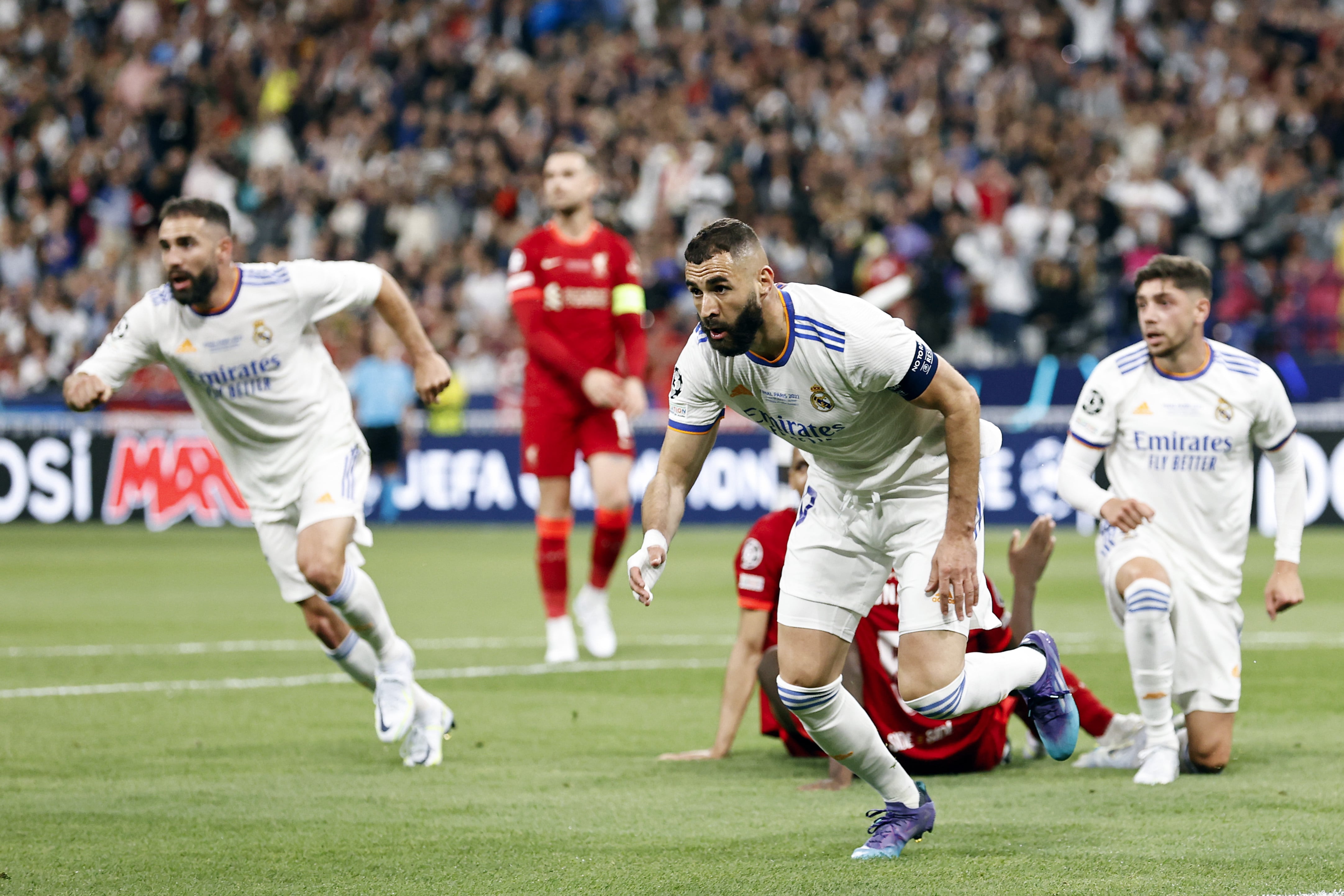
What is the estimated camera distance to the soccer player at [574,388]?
32.5ft

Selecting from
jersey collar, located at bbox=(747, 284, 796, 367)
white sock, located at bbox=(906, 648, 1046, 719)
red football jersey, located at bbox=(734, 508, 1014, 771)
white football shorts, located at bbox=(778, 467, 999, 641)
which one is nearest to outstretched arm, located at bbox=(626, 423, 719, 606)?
jersey collar, located at bbox=(747, 284, 796, 367)

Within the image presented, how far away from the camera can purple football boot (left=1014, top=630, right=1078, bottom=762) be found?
17.2 ft

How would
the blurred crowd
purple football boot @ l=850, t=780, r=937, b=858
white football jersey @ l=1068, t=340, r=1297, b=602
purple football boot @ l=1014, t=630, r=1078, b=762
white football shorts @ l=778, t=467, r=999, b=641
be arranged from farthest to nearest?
the blurred crowd < white football jersey @ l=1068, t=340, r=1297, b=602 < purple football boot @ l=1014, t=630, r=1078, b=762 < white football shorts @ l=778, t=467, r=999, b=641 < purple football boot @ l=850, t=780, r=937, b=858

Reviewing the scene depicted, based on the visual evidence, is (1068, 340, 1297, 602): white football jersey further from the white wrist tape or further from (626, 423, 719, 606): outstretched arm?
the white wrist tape

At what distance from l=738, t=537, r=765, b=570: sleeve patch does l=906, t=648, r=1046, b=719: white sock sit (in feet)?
4.98

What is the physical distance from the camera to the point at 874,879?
463 centimetres

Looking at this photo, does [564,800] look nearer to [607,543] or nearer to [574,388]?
[607,543]

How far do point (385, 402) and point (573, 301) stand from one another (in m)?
10.5

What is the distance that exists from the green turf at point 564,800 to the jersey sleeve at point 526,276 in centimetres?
215

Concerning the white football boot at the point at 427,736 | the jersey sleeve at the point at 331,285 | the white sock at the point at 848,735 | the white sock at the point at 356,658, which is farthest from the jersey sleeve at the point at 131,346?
the white sock at the point at 848,735

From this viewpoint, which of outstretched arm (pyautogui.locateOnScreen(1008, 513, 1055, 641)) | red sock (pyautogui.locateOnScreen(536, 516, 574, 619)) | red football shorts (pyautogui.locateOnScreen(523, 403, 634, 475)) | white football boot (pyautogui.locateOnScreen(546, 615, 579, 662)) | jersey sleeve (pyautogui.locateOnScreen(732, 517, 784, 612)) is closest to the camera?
outstretched arm (pyautogui.locateOnScreen(1008, 513, 1055, 641))

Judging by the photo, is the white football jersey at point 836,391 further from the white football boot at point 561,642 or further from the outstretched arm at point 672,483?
the white football boot at point 561,642

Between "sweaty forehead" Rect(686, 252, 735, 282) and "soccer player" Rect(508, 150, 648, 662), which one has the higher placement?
"sweaty forehead" Rect(686, 252, 735, 282)

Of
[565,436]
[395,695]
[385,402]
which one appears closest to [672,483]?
[395,695]
